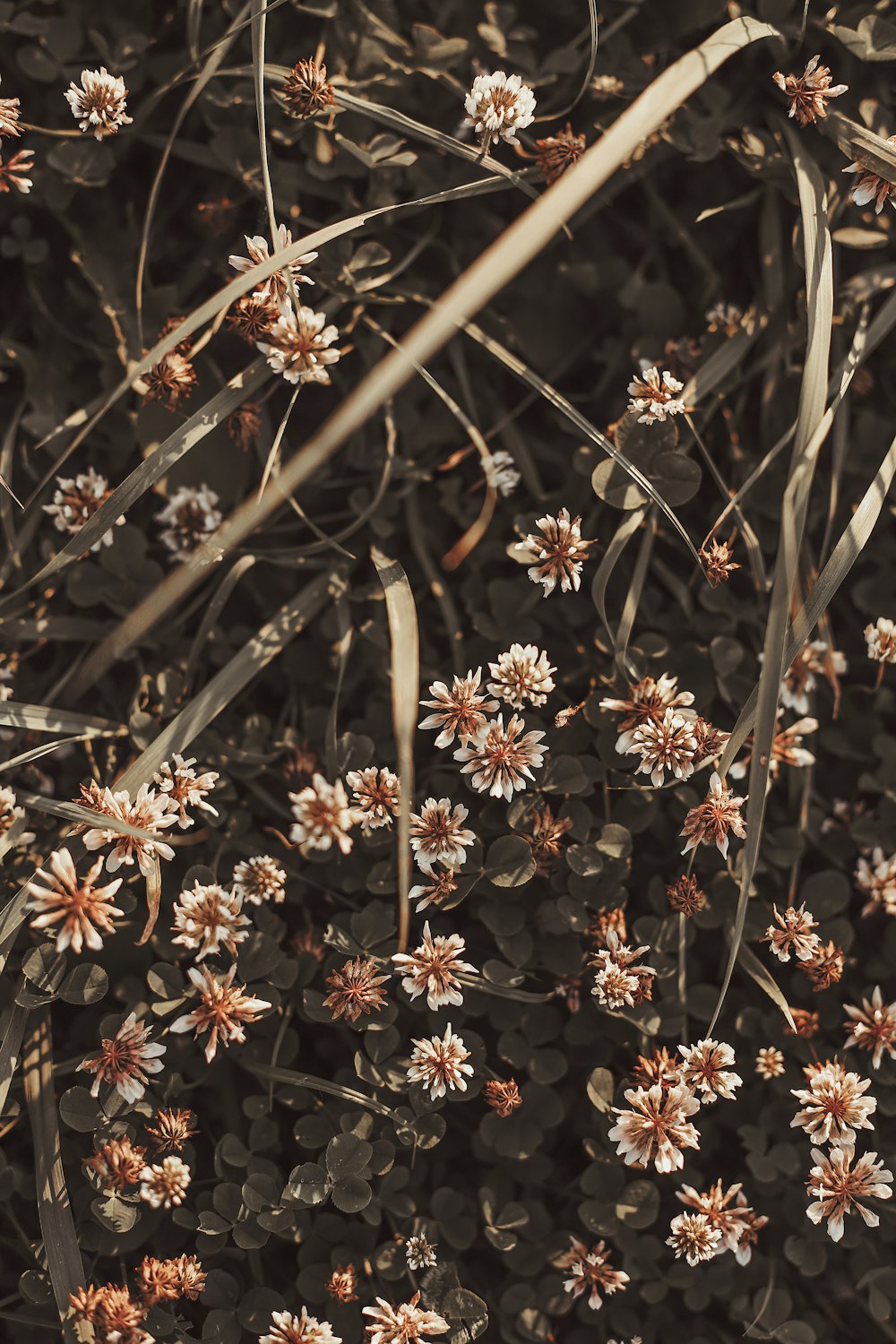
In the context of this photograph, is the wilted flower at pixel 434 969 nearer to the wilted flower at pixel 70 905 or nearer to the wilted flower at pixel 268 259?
the wilted flower at pixel 70 905

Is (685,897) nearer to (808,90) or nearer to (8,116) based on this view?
(808,90)

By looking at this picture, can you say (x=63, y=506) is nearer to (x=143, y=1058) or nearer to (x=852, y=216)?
(x=143, y=1058)

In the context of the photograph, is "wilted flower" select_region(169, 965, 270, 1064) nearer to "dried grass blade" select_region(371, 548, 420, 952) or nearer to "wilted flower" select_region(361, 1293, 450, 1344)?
"dried grass blade" select_region(371, 548, 420, 952)

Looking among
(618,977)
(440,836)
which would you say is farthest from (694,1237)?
(440,836)

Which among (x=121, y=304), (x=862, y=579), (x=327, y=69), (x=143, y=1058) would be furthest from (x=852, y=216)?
(x=143, y=1058)

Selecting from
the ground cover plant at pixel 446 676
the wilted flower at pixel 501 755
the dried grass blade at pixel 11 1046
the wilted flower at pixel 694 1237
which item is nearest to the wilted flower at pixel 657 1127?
the ground cover plant at pixel 446 676

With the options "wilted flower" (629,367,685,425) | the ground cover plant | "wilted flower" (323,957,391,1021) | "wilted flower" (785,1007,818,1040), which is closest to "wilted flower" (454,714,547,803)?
the ground cover plant
